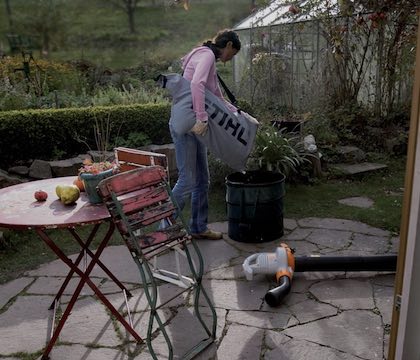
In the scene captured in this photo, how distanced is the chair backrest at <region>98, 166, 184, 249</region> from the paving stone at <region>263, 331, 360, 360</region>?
2.63ft

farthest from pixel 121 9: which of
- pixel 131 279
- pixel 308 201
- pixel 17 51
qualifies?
pixel 131 279

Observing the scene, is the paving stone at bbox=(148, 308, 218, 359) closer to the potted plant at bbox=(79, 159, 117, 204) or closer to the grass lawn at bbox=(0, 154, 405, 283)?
the potted plant at bbox=(79, 159, 117, 204)

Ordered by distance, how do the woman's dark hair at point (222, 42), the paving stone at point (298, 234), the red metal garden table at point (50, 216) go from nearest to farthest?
the red metal garden table at point (50, 216), the woman's dark hair at point (222, 42), the paving stone at point (298, 234)

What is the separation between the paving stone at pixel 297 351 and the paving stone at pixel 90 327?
0.86 m

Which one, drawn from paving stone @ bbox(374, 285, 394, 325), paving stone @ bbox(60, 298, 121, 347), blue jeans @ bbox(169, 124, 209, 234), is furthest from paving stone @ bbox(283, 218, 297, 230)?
paving stone @ bbox(60, 298, 121, 347)

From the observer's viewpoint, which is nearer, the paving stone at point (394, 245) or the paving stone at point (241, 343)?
the paving stone at point (241, 343)

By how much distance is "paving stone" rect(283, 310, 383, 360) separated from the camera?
2.52 meters

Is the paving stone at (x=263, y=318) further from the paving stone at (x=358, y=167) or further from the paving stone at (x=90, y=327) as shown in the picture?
the paving stone at (x=358, y=167)

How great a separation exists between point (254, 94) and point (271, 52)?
0.88m

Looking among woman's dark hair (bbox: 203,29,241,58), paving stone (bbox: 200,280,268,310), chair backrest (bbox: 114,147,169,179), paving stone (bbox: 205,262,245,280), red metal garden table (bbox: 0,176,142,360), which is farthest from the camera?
woman's dark hair (bbox: 203,29,241,58)

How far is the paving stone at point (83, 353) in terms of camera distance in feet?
8.32

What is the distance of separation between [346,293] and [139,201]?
1573mm

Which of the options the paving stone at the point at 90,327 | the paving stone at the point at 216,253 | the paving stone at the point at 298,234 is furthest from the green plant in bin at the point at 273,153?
the paving stone at the point at 90,327

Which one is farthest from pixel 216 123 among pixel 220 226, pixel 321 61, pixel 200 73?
pixel 321 61
